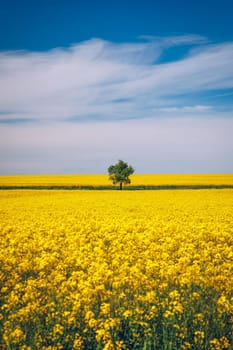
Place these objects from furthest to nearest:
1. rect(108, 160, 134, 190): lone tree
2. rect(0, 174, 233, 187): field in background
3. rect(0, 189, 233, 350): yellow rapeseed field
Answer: rect(0, 174, 233, 187): field in background < rect(108, 160, 134, 190): lone tree < rect(0, 189, 233, 350): yellow rapeseed field

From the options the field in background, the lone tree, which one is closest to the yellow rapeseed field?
the lone tree

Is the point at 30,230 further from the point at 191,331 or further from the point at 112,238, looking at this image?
the point at 191,331

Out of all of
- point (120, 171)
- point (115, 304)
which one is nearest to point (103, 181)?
point (120, 171)

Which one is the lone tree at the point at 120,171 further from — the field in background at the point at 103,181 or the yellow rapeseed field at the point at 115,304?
the yellow rapeseed field at the point at 115,304

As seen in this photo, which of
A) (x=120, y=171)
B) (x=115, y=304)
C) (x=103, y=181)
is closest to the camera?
(x=115, y=304)

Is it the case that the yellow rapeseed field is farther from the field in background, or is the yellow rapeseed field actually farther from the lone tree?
the field in background

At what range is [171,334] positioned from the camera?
5.04 metres

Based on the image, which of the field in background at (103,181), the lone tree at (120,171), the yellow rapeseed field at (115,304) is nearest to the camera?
the yellow rapeseed field at (115,304)

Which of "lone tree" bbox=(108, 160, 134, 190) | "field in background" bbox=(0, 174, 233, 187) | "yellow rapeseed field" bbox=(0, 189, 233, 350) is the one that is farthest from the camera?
"field in background" bbox=(0, 174, 233, 187)

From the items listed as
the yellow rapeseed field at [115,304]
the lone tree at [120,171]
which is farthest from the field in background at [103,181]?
the yellow rapeseed field at [115,304]

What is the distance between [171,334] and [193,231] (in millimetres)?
7947

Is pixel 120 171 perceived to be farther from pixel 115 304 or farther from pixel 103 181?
pixel 115 304

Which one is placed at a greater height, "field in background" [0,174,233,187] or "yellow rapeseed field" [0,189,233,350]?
"field in background" [0,174,233,187]

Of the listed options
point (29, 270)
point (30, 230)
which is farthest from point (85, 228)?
point (29, 270)
